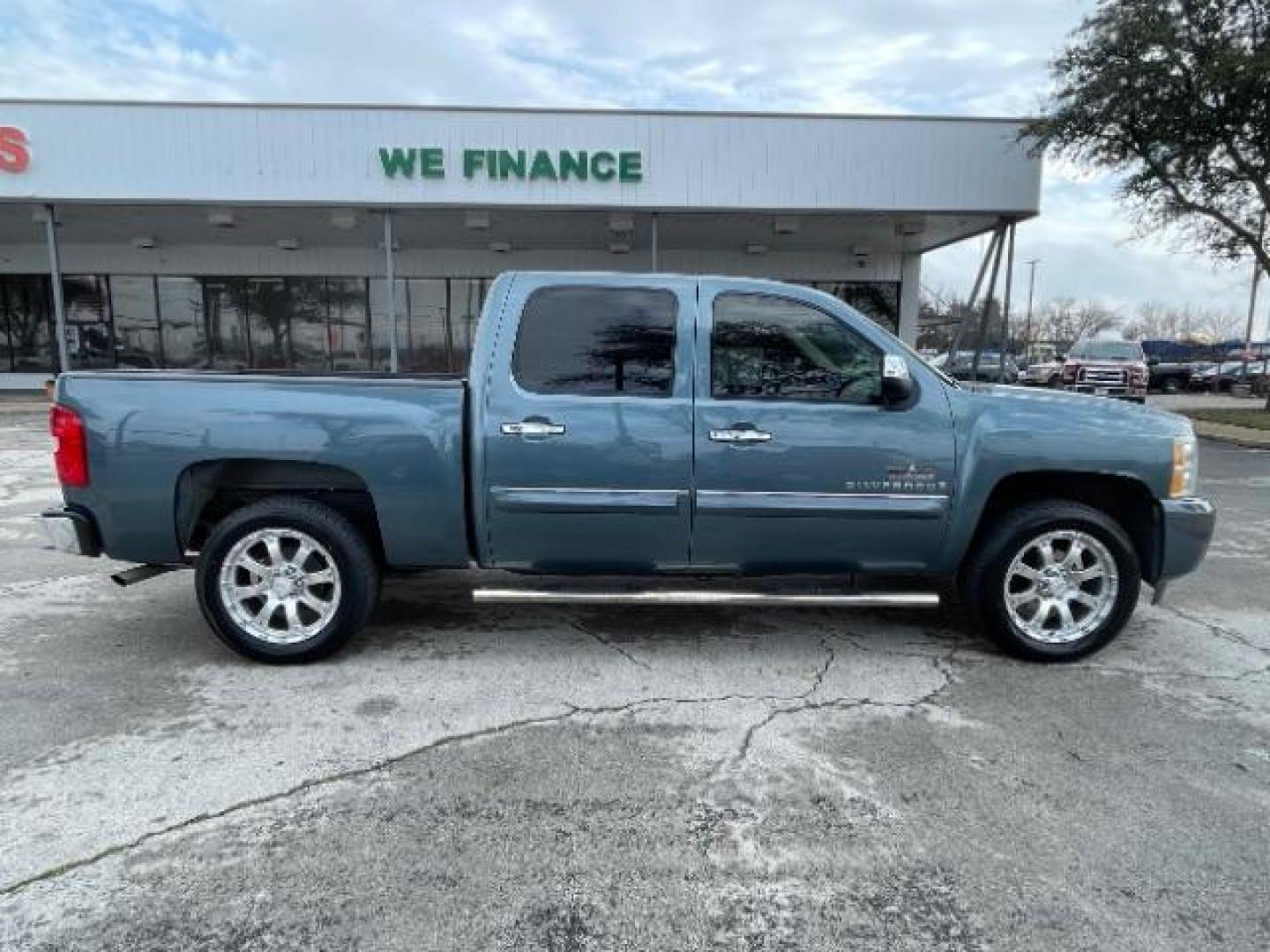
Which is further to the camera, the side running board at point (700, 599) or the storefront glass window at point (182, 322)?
the storefront glass window at point (182, 322)

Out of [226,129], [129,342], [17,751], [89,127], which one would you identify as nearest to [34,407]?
[129,342]

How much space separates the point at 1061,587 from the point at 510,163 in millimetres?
13147

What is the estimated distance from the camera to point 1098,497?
4.51m

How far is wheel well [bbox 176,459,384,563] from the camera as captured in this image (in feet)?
13.5

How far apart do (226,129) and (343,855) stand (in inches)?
604

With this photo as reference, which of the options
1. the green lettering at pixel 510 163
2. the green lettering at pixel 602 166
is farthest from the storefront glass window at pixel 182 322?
the green lettering at pixel 602 166

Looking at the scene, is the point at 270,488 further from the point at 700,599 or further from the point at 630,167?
the point at 630,167

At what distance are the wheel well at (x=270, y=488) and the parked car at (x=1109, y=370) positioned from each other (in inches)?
815

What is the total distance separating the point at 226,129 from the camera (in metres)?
14.5

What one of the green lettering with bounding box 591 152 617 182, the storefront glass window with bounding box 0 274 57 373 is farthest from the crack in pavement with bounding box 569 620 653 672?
the storefront glass window with bounding box 0 274 57 373

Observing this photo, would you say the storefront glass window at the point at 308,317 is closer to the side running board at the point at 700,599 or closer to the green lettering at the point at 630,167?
the green lettering at the point at 630,167

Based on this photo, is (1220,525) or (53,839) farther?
(1220,525)

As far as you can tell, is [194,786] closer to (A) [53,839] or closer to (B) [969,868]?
(A) [53,839]

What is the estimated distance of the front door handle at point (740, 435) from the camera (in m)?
4.02
